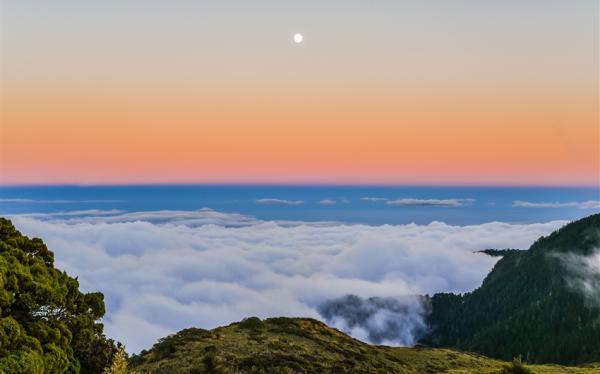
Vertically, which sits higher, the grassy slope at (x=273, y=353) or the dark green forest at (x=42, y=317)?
the dark green forest at (x=42, y=317)

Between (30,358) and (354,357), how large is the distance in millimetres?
33681

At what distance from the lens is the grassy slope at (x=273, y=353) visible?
42.7 meters

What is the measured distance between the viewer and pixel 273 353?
4741 cm

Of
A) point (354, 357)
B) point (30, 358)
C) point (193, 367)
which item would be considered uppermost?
point (30, 358)

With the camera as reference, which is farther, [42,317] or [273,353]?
[273,353]

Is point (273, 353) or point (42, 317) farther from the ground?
point (42, 317)

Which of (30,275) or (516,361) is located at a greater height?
(30,275)

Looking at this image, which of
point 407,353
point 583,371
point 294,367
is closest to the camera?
point 294,367

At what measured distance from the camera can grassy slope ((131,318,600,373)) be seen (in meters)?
42.7

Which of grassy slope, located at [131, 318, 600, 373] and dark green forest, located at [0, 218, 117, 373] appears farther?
grassy slope, located at [131, 318, 600, 373]

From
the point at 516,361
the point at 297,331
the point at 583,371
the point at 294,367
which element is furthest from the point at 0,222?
the point at 583,371

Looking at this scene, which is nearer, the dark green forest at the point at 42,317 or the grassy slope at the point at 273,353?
the dark green forest at the point at 42,317

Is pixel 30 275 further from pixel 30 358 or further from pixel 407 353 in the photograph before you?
pixel 407 353

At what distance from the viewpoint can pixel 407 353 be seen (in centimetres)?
7394
